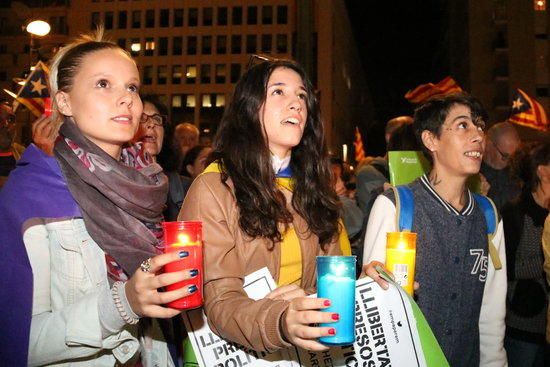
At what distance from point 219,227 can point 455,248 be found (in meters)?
1.74

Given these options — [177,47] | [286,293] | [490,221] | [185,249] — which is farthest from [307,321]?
[177,47]

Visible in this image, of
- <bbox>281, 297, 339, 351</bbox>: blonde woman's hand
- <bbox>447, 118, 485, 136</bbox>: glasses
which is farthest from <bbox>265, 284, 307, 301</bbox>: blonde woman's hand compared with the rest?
<bbox>447, 118, 485, 136</bbox>: glasses

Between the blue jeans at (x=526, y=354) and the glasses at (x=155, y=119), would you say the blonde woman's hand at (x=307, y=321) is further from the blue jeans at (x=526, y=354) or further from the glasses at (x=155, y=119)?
the blue jeans at (x=526, y=354)

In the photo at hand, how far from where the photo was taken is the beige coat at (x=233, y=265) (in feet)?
6.86

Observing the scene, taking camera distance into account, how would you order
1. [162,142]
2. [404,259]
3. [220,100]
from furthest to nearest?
[220,100] < [162,142] < [404,259]

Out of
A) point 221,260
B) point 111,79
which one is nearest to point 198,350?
point 221,260

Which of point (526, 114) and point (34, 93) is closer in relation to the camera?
point (34, 93)

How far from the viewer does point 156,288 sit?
1938 mm

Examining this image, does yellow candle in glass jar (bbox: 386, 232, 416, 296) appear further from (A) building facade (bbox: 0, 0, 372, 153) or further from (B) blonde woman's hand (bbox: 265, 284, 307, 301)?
(A) building facade (bbox: 0, 0, 372, 153)

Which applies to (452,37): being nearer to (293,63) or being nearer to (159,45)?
(159,45)

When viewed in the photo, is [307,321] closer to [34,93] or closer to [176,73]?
[34,93]

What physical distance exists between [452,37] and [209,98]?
107 feet

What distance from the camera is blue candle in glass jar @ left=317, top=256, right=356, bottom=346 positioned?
1.84 m

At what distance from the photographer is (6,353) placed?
213cm
